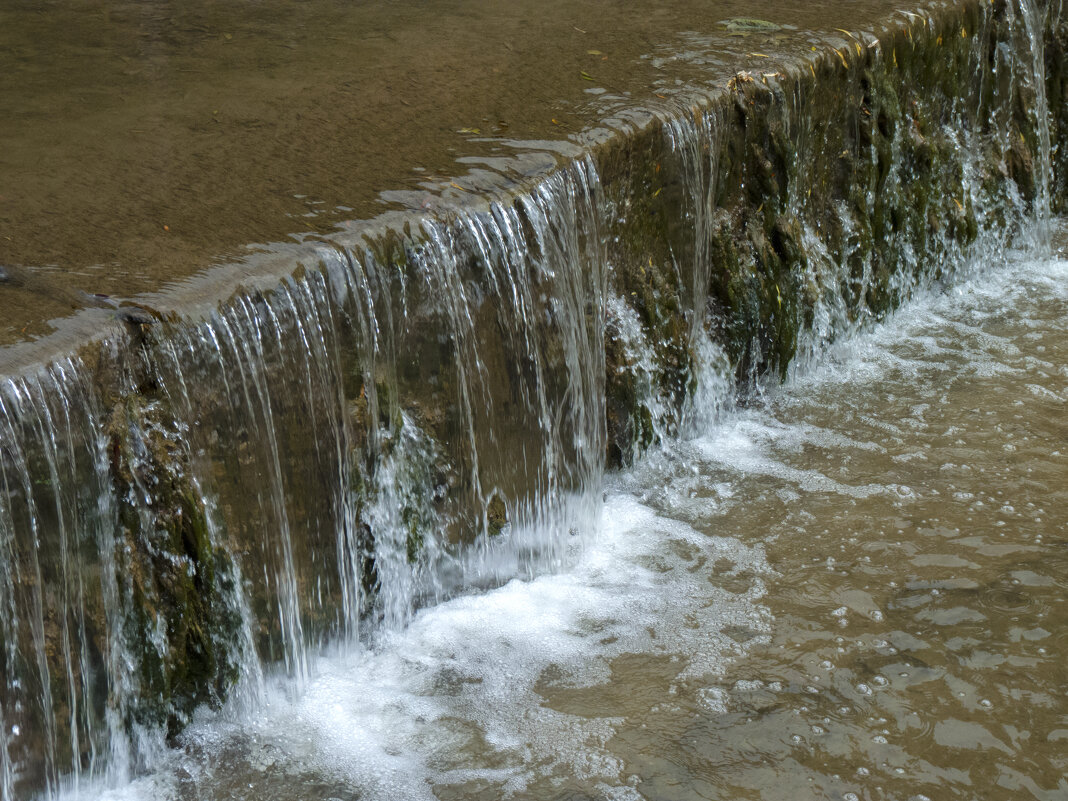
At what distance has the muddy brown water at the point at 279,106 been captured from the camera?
148 inches

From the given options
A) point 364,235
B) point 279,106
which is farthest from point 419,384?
point 279,106

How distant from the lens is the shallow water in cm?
337

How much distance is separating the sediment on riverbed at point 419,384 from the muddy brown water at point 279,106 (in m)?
0.18

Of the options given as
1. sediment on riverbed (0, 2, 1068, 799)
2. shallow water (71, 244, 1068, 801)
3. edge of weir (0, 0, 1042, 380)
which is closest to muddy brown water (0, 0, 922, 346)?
edge of weir (0, 0, 1042, 380)

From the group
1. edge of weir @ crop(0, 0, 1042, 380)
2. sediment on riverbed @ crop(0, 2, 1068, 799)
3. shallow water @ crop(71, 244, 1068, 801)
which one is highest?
edge of weir @ crop(0, 0, 1042, 380)

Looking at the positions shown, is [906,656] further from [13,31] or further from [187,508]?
[13,31]

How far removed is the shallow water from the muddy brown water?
146cm

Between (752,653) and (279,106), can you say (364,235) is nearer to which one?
(279,106)

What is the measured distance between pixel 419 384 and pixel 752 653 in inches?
58.1

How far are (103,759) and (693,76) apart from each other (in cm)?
380

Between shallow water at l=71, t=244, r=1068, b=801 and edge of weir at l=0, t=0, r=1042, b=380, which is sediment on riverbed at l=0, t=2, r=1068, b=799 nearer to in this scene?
edge of weir at l=0, t=0, r=1042, b=380

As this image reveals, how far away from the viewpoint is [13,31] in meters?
5.77

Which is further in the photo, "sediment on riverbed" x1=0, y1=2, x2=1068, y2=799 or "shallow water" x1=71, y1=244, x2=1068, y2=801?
"shallow water" x1=71, y1=244, x2=1068, y2=801

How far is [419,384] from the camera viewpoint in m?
4.05
